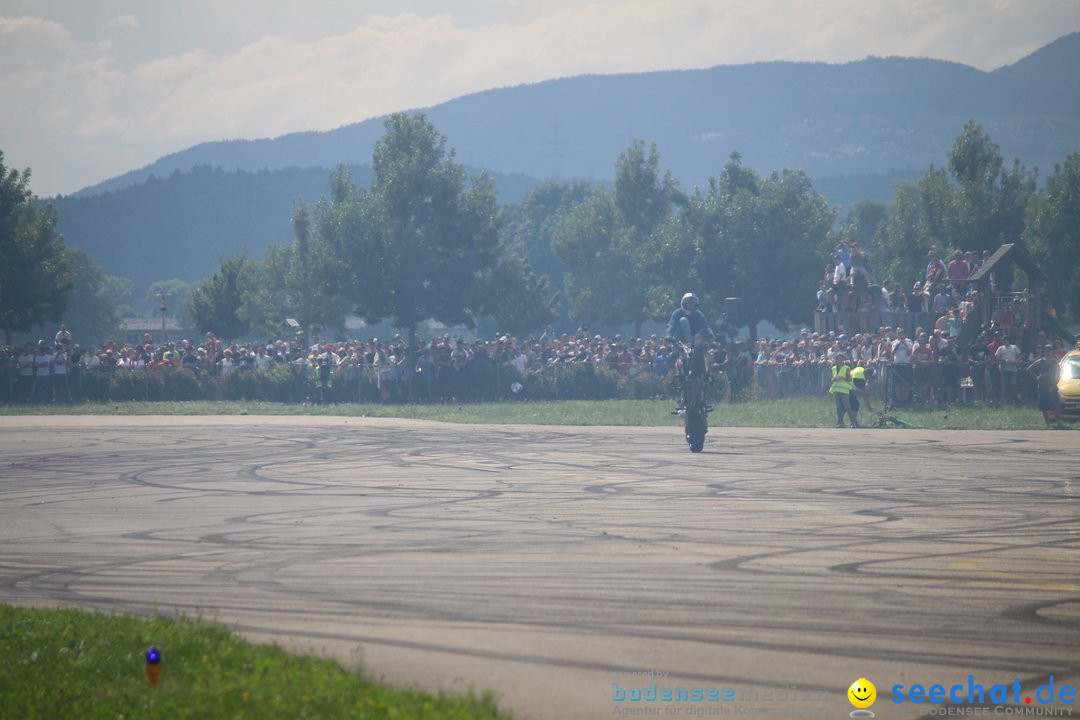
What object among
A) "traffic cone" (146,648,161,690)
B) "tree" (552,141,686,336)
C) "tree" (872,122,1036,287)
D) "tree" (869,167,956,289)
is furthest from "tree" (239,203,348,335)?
"traffic cone" (146,648,161,690)

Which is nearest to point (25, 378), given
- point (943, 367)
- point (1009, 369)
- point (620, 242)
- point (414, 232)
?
point (414, 232)

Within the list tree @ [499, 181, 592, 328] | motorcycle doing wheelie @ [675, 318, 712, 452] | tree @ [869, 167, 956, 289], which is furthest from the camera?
tree @ [499, 181, 592, 328]

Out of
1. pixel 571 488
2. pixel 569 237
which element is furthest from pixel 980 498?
pixel 569 237

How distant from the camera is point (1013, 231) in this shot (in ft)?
171

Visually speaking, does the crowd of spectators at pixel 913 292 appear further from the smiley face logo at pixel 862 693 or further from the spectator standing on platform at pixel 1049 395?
the smiley face logo at pixel 862 693

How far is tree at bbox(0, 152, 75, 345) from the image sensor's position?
43.9 metres

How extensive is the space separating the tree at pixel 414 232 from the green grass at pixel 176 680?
3770 centimetres

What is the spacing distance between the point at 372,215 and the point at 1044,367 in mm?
25939

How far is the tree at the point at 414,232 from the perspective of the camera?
4603 cm

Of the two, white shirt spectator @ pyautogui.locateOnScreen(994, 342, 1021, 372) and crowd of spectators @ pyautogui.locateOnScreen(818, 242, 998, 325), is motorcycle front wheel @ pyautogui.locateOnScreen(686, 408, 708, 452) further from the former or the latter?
crowd of spectators @ pyautogui.locateOnScreen(818, 242, 998, 325)

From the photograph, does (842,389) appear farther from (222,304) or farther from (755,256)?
(222,304)

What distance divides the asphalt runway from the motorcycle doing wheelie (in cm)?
102

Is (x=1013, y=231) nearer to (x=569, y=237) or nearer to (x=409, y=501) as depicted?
(x=569, y=237)

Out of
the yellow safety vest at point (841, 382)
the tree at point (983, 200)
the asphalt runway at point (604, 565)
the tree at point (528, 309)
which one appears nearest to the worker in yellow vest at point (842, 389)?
the yellow safety vest at point (841, 382)
